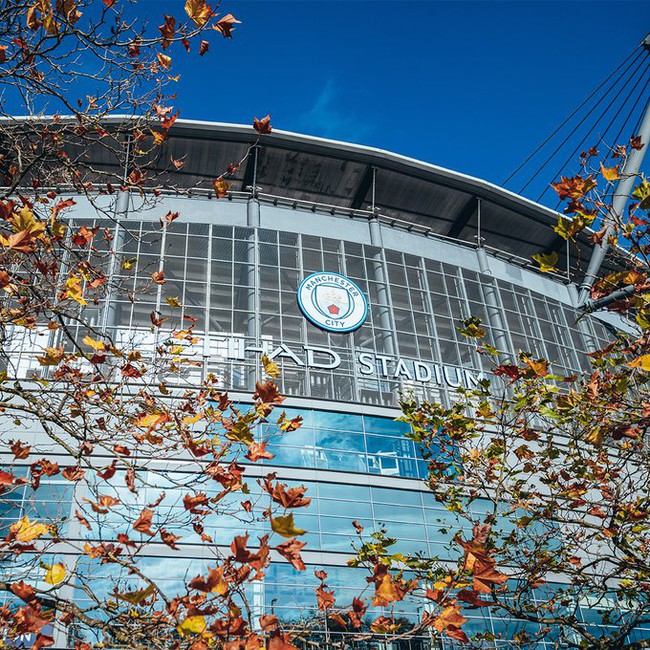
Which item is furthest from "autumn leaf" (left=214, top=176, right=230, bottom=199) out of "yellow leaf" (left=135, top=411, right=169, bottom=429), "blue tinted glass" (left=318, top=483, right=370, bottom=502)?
"blue tinted glass" (left=318, top=483, right=370, bottom=502)

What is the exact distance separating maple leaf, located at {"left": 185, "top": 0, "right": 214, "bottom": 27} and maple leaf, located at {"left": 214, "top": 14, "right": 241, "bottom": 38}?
0.87 feet

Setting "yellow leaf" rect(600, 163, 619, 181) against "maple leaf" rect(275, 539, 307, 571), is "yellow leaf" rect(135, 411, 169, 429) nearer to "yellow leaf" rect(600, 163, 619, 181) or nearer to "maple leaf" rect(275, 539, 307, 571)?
"maple leaf" rect(275, 539, 307, 571)

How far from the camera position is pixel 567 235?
567cm

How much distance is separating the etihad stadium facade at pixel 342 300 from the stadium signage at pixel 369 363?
0.06 metres

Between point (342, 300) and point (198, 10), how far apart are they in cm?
2402

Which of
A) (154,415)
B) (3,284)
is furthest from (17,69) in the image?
(154,415)

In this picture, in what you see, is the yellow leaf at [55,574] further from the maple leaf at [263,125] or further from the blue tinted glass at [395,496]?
the blue tinted glass at [395,496]

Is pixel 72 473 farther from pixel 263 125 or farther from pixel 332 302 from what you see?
pixel 332 302

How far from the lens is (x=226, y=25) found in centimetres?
505

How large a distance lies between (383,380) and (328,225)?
811cm

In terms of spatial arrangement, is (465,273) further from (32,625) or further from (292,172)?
(32,625)

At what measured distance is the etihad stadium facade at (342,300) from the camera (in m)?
Result: 23.3

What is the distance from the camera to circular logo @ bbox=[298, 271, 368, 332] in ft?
90.9

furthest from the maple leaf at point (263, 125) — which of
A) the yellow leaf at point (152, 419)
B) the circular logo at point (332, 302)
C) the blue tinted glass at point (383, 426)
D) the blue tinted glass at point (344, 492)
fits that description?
the circular logo at point (332, 302)
